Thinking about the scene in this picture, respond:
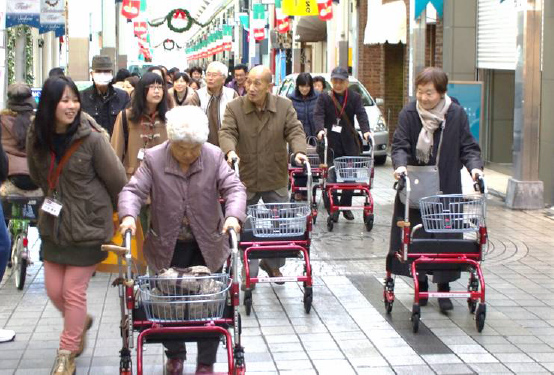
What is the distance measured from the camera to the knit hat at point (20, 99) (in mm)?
8859

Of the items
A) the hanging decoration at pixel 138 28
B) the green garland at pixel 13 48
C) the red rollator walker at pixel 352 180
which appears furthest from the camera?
the hanging decoration at pixel 138 28

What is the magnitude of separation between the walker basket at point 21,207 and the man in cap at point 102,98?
1.66m

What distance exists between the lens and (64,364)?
6.18 m

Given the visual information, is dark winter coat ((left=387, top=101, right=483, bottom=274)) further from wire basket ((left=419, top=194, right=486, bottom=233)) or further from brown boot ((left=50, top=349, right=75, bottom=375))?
brown boot ((left=50, top=349, right=75, bottom=375))

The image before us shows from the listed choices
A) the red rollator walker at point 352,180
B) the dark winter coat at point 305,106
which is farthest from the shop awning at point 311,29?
the red rollator walker at point 352,180

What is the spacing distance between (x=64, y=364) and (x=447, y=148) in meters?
3.37

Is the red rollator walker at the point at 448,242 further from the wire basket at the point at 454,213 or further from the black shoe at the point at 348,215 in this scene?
the black shoe at the point at 348,215

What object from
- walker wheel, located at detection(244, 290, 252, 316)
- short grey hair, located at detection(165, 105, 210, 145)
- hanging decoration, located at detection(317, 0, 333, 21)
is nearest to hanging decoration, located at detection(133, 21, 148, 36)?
hanging decoration, located at detection(317, 0, 333, 21)

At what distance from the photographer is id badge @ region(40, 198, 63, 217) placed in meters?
6.21

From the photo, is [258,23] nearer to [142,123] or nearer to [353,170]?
[353,170]

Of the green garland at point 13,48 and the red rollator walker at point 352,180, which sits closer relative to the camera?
the red rollator walker at point 352,180

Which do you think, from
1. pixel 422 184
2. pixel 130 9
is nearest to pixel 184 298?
pixel 422 184

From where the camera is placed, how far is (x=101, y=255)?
6.39m

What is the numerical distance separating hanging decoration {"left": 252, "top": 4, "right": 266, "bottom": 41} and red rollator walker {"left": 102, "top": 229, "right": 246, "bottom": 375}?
36.5 meters
